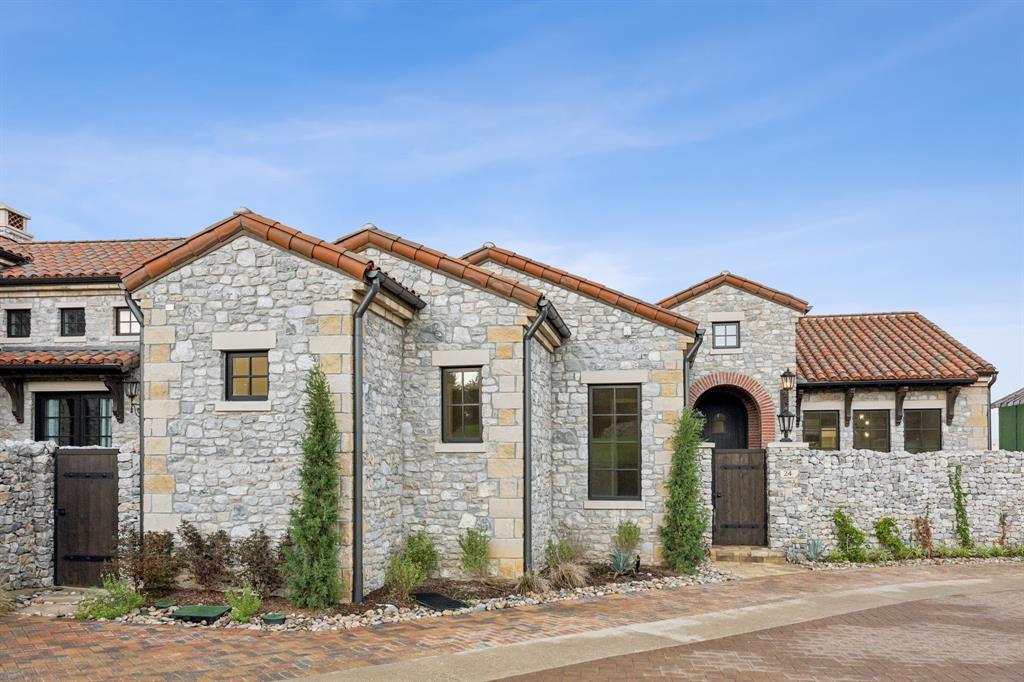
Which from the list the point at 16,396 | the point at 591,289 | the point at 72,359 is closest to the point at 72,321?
the point at 16,396

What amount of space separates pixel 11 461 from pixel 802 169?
15.4 metres

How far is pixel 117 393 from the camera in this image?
1502 cm

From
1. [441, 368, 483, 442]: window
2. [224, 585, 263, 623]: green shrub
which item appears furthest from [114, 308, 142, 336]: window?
[224, 585, 263, 623]: green shrub

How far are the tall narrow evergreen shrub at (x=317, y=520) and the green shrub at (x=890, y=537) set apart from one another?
35.7 ft

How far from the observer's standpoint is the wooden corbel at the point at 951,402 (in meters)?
17.7

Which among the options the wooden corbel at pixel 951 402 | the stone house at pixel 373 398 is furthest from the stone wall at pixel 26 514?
the wooden corbel at pixel 951 402

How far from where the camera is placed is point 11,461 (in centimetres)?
1072

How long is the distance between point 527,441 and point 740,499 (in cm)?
584

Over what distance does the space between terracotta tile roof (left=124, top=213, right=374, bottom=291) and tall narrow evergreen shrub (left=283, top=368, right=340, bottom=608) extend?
166cm

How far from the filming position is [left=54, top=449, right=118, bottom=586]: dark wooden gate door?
36.5 ft

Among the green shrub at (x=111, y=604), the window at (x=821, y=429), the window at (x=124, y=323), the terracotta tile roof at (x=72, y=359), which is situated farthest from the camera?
the window at (x=821, y=429)

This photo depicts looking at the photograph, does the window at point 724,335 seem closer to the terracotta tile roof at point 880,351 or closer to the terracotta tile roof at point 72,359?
the terracotta tile roof at point 880,351

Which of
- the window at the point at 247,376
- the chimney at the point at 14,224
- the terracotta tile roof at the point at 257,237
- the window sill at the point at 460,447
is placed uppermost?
the chimney at the point at 14,224

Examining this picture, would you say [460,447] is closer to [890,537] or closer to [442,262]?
[442,262]
